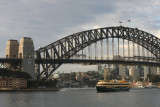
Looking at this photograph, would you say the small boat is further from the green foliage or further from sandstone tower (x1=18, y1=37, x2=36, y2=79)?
the green foliage

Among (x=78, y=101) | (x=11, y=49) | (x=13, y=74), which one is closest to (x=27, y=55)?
(x=13, y=74)

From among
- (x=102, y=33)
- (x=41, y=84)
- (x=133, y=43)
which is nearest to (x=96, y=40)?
(x=102, y=33)

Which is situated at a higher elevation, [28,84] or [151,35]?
[151,35]

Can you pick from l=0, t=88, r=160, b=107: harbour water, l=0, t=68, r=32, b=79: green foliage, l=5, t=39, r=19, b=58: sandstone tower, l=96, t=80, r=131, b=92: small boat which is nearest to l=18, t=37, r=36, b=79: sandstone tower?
l=0, t=68, r=32, b=79: green foliage

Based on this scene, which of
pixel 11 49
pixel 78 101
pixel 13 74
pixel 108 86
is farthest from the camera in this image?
pixel 11 49

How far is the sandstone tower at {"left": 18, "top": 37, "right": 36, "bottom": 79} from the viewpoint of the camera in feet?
371

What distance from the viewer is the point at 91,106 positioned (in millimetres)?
60781

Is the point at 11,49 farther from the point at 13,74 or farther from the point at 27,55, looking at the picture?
the point at 27,55

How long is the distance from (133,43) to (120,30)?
8614 mm

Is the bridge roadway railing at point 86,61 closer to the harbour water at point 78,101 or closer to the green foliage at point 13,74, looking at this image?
the green foliage at point 13,74

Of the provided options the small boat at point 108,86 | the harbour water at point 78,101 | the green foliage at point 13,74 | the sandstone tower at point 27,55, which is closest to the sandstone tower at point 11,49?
the green foliage at point 13,74

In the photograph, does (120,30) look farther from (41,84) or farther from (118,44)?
(41,84)

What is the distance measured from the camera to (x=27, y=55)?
11394cm

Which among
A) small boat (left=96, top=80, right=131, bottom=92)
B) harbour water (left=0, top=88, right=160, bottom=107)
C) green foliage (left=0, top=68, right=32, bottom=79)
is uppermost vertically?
green foliage (left=0, top=68, right=32, bottom=79)
